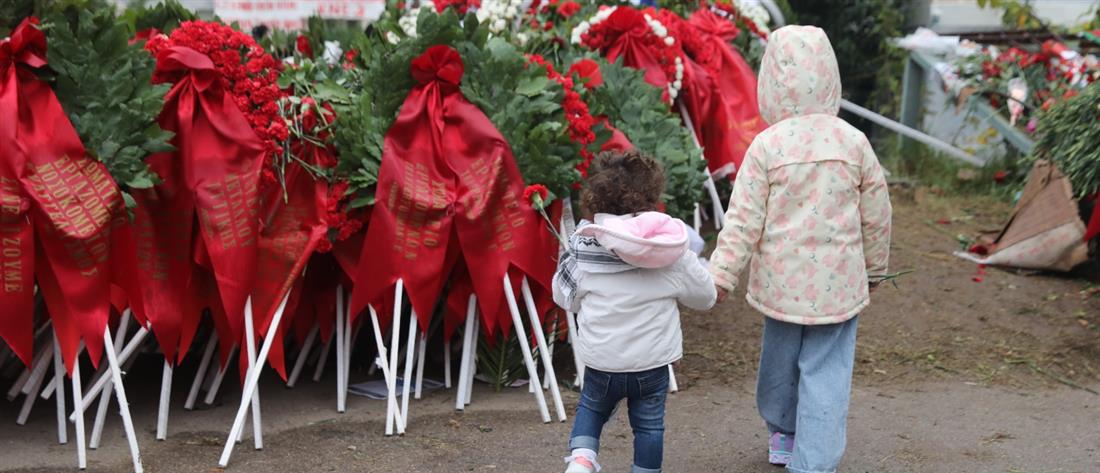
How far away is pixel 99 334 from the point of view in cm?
434

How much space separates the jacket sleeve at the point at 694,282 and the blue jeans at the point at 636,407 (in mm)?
247

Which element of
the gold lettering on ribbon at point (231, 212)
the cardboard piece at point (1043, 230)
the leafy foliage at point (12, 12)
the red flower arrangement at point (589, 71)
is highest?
the leafy foliage at point (12, 12)

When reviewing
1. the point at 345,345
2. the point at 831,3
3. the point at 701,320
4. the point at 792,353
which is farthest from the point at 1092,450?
the point at 831,3

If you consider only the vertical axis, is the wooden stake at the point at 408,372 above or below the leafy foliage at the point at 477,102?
below

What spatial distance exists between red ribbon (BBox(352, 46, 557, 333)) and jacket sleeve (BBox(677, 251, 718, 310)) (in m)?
1.11

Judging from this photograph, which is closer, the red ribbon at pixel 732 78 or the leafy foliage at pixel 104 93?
the leafy foliage at pixel 104 93

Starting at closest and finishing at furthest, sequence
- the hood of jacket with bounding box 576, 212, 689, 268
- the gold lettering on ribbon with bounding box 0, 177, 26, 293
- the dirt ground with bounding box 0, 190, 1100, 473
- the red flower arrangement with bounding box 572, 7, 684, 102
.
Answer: the hood of jacket with bounding box 576, 212, 689, 268 < the gold lettering on ribbon with bounding box 0, 177, 26, 293 < the dirt ground with bounding box 0, 190, 1100, 473 < the red flower arrangement with bounding box 572, 7, 684, 102

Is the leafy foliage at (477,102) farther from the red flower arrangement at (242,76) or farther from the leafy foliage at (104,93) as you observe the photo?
the leafy foliage at (104,93)

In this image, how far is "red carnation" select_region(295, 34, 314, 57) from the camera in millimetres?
5810

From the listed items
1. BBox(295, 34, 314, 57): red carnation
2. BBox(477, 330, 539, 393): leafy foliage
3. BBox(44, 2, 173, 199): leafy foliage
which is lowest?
BBox(477, 330, 539, 393): leafy foliage

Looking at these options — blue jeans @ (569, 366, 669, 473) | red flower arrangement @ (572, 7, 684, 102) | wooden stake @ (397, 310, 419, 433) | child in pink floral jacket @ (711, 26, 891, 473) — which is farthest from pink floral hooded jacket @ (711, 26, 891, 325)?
red flower arrangement @ (572, 7, 684, 102)

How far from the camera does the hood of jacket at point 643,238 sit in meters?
3.70

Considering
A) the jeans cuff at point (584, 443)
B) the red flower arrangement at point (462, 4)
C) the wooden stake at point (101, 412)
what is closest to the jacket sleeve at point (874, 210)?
→ the jeans cuff at point (584, 443)

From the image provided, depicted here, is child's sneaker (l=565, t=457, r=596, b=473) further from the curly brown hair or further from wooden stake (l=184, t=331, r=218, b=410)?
wooden stake (l=184, t=331, r=218, b=410)
